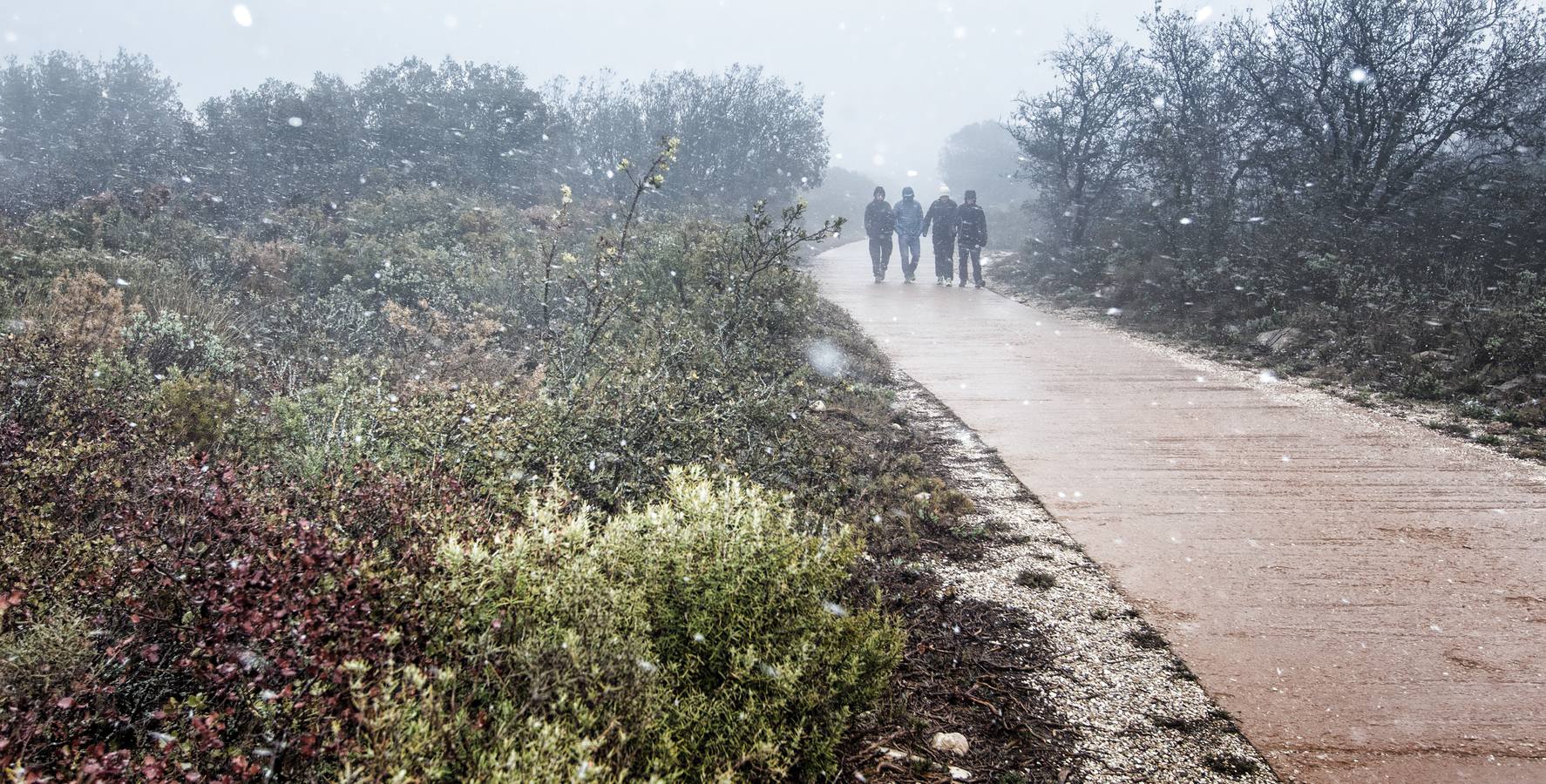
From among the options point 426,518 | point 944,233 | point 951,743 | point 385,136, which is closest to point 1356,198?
point 944,233

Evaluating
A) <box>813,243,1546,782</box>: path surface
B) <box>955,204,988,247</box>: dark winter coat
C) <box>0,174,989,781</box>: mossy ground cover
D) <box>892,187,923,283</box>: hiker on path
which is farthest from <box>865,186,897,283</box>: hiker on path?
<box>0,174,989,781</box>: mossy ground cover

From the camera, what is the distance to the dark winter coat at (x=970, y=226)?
16281 mm

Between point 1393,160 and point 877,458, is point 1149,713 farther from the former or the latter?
point 1393,160

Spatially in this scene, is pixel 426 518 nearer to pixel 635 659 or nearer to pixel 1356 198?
pixel 635 659

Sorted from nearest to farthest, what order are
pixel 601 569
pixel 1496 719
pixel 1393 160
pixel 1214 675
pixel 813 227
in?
pixel 601 569
pixel 1496 719
pixel 1214 675
pixel 1393 160
pixel 813 227

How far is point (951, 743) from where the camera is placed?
8.50ft

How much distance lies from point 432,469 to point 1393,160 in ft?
43.2

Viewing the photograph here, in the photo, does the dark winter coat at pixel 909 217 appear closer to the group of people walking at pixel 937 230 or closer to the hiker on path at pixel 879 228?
the group of people walking at pixel 937 230

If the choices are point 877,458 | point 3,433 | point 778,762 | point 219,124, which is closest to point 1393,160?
point 877,458

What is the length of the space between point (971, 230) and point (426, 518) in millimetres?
15622

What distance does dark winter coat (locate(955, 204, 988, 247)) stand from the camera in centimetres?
1628

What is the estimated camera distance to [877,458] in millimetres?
5262

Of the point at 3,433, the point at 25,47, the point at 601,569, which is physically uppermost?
the point at 25,47

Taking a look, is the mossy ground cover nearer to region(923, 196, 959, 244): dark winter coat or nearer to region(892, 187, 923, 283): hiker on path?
region(923, 196, 959, 244): dark winter coat
